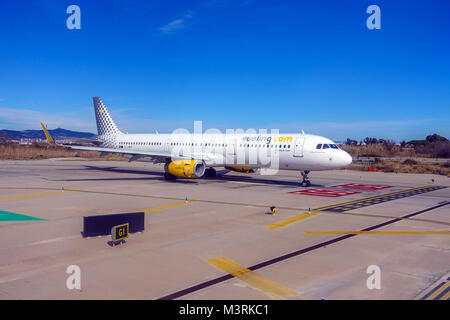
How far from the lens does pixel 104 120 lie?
125ft

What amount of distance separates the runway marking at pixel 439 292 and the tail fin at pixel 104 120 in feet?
114

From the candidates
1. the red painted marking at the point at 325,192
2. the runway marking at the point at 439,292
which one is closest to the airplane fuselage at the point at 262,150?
the red painted marking at the point at 325,192

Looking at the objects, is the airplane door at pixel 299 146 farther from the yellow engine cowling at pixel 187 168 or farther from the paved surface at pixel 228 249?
the yellow engine cowling at pixel 187 168

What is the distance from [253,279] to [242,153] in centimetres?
1942

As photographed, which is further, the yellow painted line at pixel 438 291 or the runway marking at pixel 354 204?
Answer: the runway marking at pixel 354 204

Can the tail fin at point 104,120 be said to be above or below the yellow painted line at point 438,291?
above

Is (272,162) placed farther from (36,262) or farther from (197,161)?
(36,262)

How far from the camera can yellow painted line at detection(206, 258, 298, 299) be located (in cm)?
722

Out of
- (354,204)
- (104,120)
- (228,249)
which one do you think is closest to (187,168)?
(354,204)

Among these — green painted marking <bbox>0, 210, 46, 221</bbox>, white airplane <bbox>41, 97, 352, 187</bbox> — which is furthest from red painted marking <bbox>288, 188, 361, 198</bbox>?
green painted marking <bbox>0, 210, 46, 221</bbox>

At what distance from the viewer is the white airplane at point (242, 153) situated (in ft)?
79.3

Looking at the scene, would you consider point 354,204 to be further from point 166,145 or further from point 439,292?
point 166,145

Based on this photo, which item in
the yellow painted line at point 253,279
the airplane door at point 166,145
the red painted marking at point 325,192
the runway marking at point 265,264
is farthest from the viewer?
the airplane door at point 166,145
